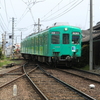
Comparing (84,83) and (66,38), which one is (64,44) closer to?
(66,38)

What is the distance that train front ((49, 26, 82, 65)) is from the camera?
14719 mm

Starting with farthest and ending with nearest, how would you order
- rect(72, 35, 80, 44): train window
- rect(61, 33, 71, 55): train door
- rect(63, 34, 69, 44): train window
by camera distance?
rect(72, 35, 80, 44): train window
rect(63, 34, 69, 44): train window
rect(61, 33, 71, 55): train door

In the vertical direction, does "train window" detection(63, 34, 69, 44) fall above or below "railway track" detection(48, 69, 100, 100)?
above

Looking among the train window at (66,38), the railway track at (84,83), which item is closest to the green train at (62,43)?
the train window at (66,38)

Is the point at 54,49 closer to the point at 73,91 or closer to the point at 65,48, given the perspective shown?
the point at 65,48

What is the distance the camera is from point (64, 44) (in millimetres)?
14867

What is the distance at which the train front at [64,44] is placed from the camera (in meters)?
14.7

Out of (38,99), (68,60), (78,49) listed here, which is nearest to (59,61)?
(68,60)

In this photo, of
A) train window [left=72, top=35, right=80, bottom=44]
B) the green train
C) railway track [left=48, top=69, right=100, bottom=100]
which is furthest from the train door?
railway track [left=48, top=69, right=100, bottom=100]

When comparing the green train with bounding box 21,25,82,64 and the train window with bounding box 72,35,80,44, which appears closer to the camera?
the green train with bounding box 21,25,82,64

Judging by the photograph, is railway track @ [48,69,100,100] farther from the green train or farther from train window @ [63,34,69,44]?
train window @ [63,34,69,44]

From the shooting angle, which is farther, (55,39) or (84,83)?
(55,39)

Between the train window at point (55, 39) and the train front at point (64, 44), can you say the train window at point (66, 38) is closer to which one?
the train front at point (64, 44)

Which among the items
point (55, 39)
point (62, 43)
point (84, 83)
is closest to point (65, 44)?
point (62, 43)
